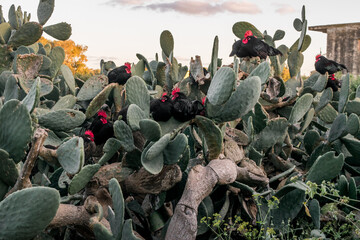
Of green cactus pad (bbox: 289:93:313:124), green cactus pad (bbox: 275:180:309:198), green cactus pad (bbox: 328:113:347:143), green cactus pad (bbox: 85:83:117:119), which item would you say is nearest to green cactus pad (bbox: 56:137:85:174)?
green cactus pad (bbox: 85:83:117:119)

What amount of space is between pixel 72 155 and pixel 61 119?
0.45 meters

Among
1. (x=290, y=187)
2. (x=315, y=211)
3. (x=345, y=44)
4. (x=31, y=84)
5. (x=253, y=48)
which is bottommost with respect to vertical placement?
(x=345, y=44)

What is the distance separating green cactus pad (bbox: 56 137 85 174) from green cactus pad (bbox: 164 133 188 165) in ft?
1.12

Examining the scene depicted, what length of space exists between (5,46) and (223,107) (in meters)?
1.68

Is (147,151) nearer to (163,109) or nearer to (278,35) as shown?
(163,109)

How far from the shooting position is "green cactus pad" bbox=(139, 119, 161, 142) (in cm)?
163

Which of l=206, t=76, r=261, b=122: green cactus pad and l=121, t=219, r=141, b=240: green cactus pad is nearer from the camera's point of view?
l=121, t=219, r=141, b=240: green cactus pad

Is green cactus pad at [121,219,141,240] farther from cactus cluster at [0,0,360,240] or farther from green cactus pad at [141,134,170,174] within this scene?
green cactus pad at [141,134,170,174]

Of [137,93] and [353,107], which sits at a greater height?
[137,93]

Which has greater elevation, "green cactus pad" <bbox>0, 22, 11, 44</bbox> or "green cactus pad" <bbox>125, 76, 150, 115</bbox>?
"green cactus pad" <bbox>0, 22, 11, 44</bbox>

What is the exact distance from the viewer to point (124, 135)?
1.75 m

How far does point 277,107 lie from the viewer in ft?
8.45

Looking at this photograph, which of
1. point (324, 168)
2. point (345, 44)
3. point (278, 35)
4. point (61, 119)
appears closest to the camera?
point (61, 119)

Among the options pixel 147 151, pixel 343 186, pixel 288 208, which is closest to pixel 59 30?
pixel 147 151
